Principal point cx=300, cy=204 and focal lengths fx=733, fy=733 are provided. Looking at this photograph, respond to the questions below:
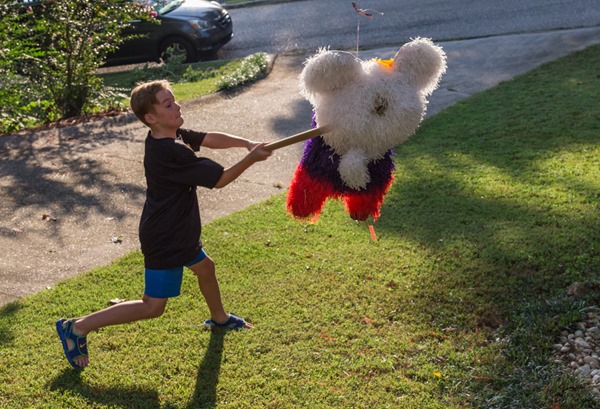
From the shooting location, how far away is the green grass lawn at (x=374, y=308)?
356cm

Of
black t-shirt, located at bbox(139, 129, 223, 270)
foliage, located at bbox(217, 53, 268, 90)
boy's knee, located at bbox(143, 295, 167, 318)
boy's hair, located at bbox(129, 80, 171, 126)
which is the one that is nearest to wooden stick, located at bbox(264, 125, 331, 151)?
black t-shirt, located at bbox(139, 129, 223, 270)

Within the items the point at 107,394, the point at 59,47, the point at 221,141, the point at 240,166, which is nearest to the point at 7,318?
the point at 107,394

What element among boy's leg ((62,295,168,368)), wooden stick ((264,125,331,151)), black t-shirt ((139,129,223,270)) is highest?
wooden stick ((264,125,331,151))

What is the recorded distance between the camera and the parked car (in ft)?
39.2

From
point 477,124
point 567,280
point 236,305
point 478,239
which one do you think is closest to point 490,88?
point 477,124

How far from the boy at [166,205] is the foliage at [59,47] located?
5122 mm

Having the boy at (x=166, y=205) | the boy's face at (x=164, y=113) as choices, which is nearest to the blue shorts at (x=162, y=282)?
the boy at (x=166, y=205)

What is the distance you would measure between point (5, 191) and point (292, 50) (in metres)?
6.53

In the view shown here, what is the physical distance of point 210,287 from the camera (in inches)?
158

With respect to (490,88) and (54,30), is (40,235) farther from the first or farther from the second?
(490,88)

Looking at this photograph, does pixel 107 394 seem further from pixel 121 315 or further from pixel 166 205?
pixel 166 205

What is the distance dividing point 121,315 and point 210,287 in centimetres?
50

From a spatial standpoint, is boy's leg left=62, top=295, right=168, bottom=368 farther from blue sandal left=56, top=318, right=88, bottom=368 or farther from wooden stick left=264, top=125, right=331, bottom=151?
wooden stick left=264, top=125, right=331, bottom=151

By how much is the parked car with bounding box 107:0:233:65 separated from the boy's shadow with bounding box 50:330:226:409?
8.93 meters
